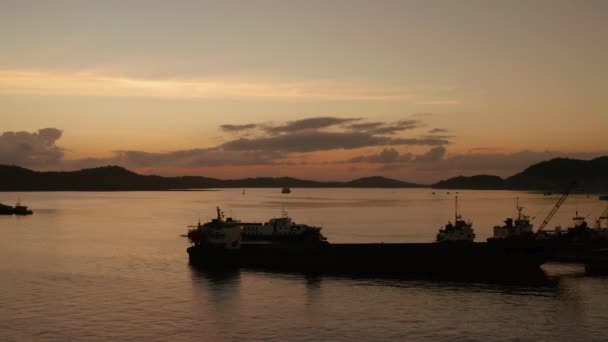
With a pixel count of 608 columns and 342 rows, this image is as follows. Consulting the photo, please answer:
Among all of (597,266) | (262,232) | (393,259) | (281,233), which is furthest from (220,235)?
(597,266)

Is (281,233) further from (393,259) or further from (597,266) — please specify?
(597,266)

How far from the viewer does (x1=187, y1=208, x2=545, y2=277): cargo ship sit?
7750cm

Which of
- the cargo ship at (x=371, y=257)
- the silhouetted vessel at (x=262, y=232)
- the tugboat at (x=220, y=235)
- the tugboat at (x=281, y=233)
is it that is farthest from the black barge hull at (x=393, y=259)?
the tugboat at (x=281, y=233)

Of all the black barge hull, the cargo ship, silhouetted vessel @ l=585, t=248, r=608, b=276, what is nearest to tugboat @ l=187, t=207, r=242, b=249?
the cargo ship

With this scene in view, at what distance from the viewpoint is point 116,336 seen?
45.9m

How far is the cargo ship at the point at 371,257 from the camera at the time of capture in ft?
254

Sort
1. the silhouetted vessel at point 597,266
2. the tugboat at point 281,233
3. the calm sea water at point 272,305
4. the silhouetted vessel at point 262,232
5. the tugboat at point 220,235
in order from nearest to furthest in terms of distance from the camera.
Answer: the calm sea water at point 272,305, the silhouetted vessel at point 597,266, the tugboat at point 220,235, the silhouetted vessel at point 262,232, the tugboat at point 281,233

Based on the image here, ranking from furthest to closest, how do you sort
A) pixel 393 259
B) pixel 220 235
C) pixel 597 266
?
1. pixel 220 235
2. pixel 393 259
3. pixel 597 266

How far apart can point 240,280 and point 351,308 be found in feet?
69.6

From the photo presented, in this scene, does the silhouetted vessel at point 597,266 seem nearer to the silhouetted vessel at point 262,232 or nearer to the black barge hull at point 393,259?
the black barge hull at point 393,259

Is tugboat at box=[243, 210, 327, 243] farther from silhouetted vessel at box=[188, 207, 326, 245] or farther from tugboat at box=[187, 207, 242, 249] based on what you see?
tugboat at box=[187, 207, 242, 249]

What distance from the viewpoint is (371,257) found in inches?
3152

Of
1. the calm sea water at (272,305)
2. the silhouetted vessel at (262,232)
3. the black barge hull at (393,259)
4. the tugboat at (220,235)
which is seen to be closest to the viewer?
the calm sea water at (272,305)

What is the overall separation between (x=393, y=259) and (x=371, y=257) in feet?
10.0
